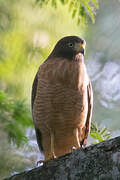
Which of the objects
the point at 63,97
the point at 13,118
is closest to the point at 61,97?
the point at 63,97

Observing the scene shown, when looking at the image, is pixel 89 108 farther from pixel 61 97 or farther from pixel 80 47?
pixel 80 47

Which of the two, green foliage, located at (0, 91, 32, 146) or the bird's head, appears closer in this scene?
green foliage, located at (0, 91, 32, 146)

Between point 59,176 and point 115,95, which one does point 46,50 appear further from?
point 115,95

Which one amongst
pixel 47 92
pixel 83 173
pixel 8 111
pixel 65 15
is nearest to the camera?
pixel 83 173

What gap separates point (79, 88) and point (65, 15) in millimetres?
1996

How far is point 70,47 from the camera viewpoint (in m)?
3.94

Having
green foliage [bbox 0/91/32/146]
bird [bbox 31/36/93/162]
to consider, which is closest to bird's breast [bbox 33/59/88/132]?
bird [bbox 31/36/93/162]

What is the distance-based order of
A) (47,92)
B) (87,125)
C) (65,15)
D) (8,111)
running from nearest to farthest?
1. (8,111)
2. (47,92)
3. (87,125)
4. (65,15)

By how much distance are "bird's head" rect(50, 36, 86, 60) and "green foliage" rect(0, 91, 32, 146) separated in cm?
124

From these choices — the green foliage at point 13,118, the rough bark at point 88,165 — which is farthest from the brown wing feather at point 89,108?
the rough bark at point 88,165

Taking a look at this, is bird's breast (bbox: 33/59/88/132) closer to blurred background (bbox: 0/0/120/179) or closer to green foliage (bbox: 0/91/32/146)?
blurred background (bbox: 0/0/120/179)

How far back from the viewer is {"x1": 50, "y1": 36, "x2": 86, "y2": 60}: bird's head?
151 inches

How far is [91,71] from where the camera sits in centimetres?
885

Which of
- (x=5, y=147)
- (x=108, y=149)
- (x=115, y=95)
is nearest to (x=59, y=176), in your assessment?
(x=108, y=149)
